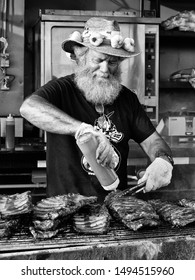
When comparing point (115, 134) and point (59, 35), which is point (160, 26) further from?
point (115, 134)

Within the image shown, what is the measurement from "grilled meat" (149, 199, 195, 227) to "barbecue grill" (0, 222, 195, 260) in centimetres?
10

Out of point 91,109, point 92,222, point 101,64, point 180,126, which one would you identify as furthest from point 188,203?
point 180,126

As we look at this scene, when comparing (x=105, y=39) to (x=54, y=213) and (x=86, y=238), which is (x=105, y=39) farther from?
(x=86, y=238)

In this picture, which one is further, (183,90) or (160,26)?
(183,90)

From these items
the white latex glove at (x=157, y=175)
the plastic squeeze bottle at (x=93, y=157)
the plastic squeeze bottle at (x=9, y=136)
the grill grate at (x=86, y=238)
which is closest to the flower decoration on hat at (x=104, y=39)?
the white latex glove at (x=157, y=175)

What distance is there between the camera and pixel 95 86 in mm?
3201

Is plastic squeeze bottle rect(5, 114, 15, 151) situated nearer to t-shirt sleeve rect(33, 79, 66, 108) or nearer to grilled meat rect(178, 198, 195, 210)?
t-shirt sleeve rect(33, 79, 66, 108)

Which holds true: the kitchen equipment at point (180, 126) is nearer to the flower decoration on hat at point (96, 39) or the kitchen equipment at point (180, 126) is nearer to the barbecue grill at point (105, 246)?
the flower decoration on hat at point (96, 39)

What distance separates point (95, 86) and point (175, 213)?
1.11 m

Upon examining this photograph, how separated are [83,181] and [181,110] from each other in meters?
3.90

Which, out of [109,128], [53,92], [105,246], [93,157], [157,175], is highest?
[53,92]

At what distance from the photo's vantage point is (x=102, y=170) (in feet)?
7.89

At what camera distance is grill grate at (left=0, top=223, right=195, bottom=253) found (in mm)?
2082
